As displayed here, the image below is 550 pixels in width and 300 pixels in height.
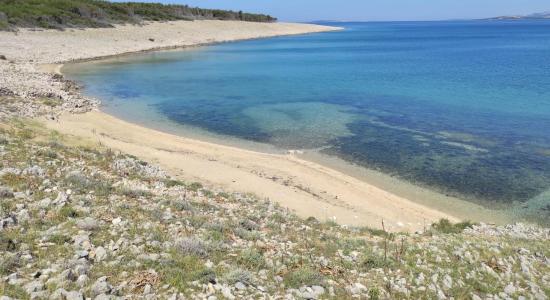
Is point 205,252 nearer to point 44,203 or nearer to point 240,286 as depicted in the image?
point 240,286

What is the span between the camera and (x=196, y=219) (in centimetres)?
1066

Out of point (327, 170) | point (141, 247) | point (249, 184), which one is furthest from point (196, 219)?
point (327, 170)

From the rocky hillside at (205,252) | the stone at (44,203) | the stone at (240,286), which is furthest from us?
the stone at (44,203)

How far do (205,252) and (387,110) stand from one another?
92.0ft

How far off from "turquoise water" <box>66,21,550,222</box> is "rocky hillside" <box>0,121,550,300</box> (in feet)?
27.5

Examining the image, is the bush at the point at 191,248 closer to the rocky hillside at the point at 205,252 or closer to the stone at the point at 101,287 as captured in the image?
the rocky hillside at the point at 205,252

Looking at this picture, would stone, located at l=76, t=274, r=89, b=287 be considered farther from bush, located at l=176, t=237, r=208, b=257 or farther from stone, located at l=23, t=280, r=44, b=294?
bush, located at l=176, t=237, r=208, b=257

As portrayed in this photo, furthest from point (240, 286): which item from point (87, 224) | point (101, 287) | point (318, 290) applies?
point (87, 224)

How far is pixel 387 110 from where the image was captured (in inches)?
1347

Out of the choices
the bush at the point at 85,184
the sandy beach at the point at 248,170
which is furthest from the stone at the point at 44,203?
the sandy beach at the point at 248,170

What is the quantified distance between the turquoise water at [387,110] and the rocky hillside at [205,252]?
837 centimetres

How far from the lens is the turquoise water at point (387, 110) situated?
21.0m

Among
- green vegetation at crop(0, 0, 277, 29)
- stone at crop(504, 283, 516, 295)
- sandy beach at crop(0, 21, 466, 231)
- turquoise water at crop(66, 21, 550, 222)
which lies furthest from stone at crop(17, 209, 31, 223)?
green vegetation at crop(0, 0, 277, 29)

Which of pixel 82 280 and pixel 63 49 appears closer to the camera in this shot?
pixel 82 280
